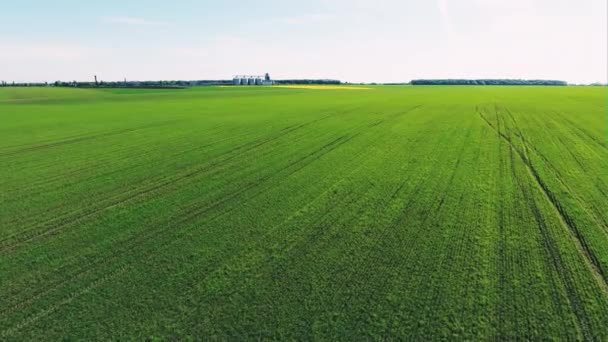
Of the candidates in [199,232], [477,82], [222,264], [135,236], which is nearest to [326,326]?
[222,264]

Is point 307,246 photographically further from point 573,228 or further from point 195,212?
point 573,228

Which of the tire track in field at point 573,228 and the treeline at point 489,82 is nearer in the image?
the tire track in field at point 573,228

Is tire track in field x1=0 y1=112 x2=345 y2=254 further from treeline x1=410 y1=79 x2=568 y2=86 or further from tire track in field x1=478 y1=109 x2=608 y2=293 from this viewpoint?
treeline x1=410 y1=79 x2=568 y2=86

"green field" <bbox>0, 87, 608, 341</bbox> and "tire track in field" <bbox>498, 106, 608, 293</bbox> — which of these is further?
"tire track in field" <bbox>498, 106, 608, 293</bbox>

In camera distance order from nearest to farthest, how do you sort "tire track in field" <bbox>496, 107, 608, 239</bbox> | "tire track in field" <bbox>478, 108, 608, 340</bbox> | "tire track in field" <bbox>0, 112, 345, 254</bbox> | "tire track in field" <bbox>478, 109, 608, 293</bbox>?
"tire track in field" <bbox>478, 108, 608, 340</bbox>
"tire track in field" <bbox>478, 109, 608, 293</bbox>
"tire track in field" <bbox>0, 112, 345, 254</bbox>
"tire track in field" <bbox>496, 107, 608, 239</bbox>

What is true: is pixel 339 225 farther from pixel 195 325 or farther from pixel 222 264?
pixel 195 325

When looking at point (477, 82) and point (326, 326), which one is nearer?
point (326, 326)

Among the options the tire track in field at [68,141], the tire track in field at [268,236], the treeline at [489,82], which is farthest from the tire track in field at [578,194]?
the treeline at [489,82]

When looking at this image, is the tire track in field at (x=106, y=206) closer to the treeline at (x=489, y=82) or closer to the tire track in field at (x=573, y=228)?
the tire track in field at (x=573, y=228)

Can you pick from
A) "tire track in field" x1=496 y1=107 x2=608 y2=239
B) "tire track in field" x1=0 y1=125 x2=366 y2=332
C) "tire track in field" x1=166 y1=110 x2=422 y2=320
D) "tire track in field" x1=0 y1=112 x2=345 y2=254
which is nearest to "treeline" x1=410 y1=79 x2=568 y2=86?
"tire track in field" x1=496 y1=107 x2=608 y2=239
